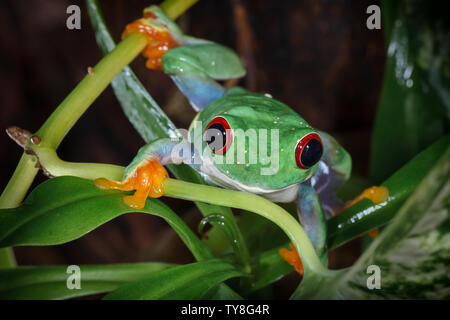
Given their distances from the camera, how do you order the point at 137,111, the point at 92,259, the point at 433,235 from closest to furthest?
the point at 433,235, the point at 137,111, the point at 92,259

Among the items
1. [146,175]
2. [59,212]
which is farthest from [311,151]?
[59,212]

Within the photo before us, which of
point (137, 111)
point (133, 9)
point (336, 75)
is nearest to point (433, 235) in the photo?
point (137, 111)

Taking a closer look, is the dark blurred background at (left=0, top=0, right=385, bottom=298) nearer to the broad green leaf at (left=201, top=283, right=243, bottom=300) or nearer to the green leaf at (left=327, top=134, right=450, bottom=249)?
the green leaf at (left=327, top=134, right=450, bottom=249)

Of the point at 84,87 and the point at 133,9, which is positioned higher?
the point at 133,9

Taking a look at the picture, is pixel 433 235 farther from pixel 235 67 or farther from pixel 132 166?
pixel 235 67

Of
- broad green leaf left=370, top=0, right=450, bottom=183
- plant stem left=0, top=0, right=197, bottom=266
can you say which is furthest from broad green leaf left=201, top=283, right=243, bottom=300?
broad green leaf left=370, top=0, right=450, bottom=183

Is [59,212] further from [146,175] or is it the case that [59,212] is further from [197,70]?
[197,70]

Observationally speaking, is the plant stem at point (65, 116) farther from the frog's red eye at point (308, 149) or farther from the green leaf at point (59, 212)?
the frog's red eye at point (308, 149)
